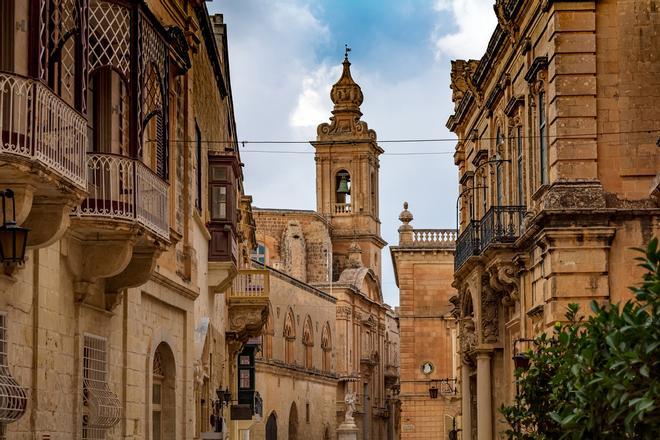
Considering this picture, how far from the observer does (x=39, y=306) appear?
1443 cm

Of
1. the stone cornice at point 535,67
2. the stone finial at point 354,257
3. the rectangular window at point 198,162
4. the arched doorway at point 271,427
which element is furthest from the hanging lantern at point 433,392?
the stone finial at point 354,257

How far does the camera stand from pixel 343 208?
89500 millimetres

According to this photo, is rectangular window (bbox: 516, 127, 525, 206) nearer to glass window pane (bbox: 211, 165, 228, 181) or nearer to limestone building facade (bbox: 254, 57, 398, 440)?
glass window pane (bbox: 211, 165, 228, 181)

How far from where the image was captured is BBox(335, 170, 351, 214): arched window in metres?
89.0

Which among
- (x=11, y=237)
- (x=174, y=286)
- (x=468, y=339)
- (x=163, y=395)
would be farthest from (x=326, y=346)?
(x=11, y=237)

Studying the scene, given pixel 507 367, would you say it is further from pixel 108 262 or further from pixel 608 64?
pixel 108 262

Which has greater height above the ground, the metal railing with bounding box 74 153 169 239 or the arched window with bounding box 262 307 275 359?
the arched window with bounding box 262 307 275 359

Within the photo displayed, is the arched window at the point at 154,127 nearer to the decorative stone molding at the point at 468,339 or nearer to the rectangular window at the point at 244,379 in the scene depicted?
the decorative stone molding at the point at 468,339

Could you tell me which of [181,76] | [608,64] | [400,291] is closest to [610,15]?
[608,64]

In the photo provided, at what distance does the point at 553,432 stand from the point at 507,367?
1345 centimetres

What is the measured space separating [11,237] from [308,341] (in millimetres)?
57650

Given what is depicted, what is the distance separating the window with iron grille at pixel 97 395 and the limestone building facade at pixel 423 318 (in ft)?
137

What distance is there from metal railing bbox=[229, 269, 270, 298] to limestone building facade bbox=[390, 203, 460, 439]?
2455 centimetres

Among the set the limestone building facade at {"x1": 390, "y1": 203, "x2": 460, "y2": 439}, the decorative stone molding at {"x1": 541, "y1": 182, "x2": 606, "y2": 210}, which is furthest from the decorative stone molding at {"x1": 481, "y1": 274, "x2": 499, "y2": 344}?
the limestone building facade at {"x1": 390, "y1": 203, "x2": 460, "y2": 439}
